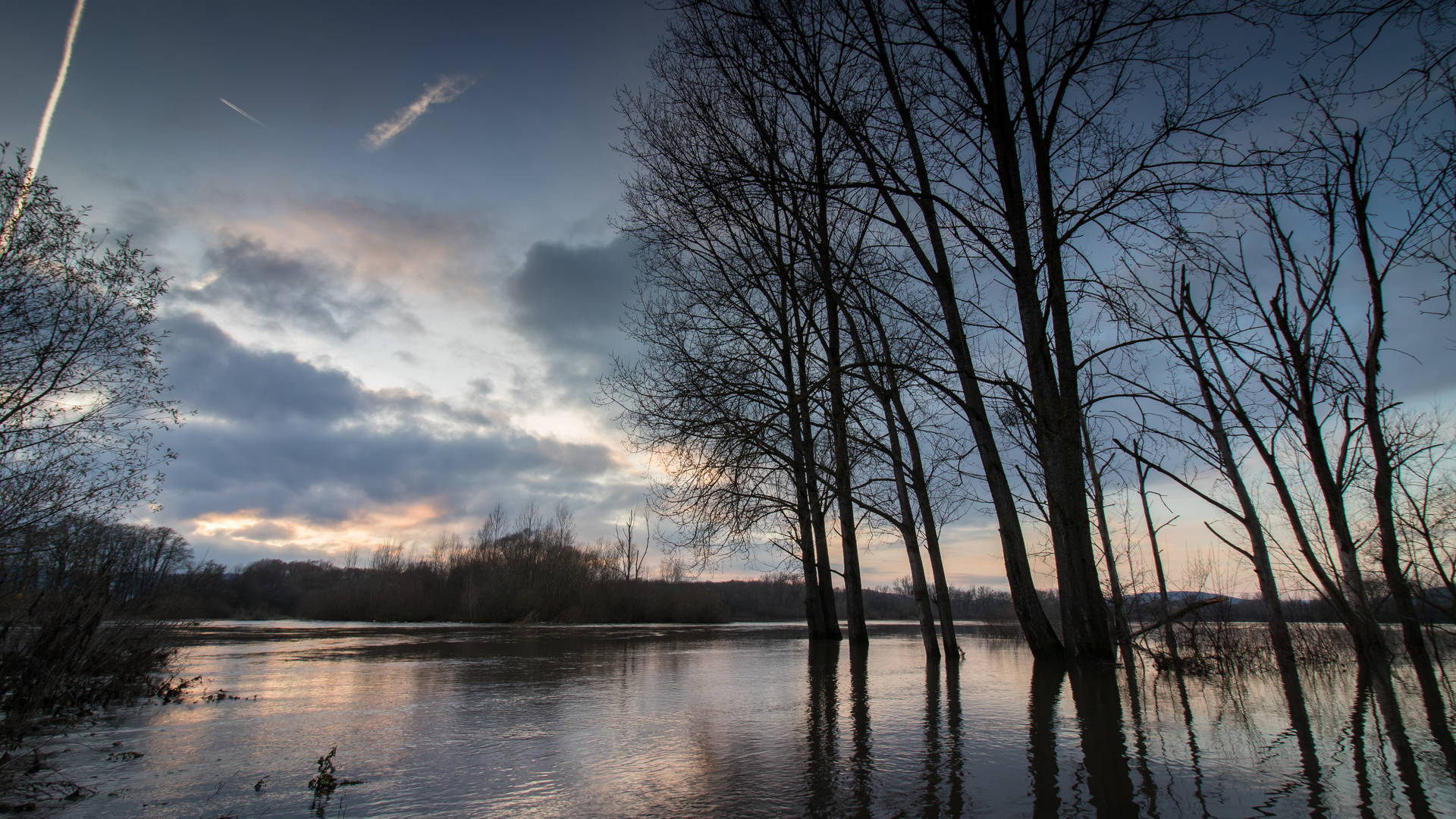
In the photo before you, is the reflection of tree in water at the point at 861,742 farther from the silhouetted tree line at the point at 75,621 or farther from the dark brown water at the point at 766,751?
the silhouetted tree line at the point at 75,621

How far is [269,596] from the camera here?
63.9 m

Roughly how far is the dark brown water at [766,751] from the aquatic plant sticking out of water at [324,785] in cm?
5

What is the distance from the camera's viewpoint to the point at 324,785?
3164 millimetres

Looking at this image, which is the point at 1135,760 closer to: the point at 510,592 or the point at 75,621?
the point at 75,621

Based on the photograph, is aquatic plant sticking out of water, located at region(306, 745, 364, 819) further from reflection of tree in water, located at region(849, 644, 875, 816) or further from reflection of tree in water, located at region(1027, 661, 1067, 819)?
reflection of tree in water, located at region(1027, 661, 1067, 819)

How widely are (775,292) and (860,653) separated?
803 cm

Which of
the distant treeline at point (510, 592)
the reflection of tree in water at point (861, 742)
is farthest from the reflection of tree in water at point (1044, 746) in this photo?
the distant treeline at point (510, 592)

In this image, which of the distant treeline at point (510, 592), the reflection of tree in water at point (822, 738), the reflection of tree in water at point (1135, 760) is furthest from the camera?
the distant treeline at point (510, 592)

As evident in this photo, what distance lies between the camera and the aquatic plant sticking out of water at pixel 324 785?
2.89m

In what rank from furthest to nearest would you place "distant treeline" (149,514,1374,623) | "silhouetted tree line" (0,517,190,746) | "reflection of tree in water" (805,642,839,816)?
"distant treeline" (149,514,1374,623), "silhouetted tree line" (0,517,190,746), "reflection of tree in water" (805,642,839,816)

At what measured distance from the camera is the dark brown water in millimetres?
2877

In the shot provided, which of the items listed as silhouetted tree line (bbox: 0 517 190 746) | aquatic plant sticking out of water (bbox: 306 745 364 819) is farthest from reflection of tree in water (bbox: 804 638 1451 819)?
silhouetted tree line (bbox: 0 517 190 746)

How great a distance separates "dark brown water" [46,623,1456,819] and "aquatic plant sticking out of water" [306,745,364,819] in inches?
2.0

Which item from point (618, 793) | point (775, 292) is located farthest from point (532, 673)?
point (775, 292)
